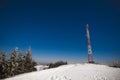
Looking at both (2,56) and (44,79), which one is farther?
(2,56)

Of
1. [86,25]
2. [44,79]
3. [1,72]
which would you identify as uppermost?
[86,25]

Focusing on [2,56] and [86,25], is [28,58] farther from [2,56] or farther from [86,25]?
[86,25]

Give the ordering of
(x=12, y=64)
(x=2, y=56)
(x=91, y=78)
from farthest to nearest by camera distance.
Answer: (x=2, y=56)
(x=12, y=64)
(x=91, y=78)

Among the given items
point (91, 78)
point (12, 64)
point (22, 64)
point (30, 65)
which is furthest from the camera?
point (30, 65)

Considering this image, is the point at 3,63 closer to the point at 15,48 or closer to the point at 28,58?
the point at 15,48

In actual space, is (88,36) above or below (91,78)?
above

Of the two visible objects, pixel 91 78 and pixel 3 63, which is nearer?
pixel 91 78

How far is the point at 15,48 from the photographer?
95.8 ft

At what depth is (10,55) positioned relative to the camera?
93.5ft

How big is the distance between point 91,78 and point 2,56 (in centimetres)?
2620

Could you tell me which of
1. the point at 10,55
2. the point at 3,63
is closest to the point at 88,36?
the point at 10,55

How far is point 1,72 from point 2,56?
4.15 m

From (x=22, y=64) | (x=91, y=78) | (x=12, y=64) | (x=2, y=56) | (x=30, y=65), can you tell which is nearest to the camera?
(x=91, y=78)

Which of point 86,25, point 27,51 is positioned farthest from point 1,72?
point 86,25
